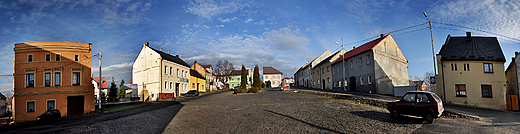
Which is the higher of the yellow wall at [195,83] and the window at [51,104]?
the yellow wall at [195,83]

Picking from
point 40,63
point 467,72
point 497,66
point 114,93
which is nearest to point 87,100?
point 40,63

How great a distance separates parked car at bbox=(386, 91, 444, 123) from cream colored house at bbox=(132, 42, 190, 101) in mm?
33839

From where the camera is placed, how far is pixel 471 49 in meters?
29.7

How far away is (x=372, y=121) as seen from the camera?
12297mm

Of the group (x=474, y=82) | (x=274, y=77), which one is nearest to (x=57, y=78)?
(x=474, y=82)

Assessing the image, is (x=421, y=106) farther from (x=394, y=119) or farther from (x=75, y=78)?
(x=75, y=78)

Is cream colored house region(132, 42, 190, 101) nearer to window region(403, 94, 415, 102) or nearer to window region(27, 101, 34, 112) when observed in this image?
window region(27, 101, 34, 112)

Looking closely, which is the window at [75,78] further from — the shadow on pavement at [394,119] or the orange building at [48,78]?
the shadow on pavement at [394,119]

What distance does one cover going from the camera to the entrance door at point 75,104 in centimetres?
2712

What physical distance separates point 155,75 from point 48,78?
44.5 ft

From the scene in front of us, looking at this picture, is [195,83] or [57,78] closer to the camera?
[57,78]

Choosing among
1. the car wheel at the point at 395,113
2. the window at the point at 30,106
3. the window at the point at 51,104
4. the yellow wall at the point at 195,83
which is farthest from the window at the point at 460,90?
the window at the point at 30,106

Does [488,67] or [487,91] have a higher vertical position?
[488,67]

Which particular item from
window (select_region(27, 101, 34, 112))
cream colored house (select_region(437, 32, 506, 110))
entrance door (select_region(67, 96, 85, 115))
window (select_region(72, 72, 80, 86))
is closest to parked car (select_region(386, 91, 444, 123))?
cream colored house (select_region(437, 32, 506, 110))
